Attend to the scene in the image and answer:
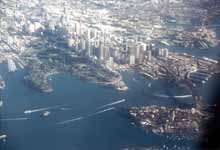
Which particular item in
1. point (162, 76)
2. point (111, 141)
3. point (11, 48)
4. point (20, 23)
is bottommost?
point (111, 141)

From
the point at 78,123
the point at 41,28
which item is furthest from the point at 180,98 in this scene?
the point at 41,28

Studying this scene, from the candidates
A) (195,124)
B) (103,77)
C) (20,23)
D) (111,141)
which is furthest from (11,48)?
(195,124)

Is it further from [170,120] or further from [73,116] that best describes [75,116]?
[170,120]

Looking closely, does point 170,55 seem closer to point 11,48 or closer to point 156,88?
point 156,88

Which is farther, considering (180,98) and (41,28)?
(41,28)

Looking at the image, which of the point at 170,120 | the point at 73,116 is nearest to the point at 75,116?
the point at 73,116

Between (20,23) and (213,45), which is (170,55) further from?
(20,23)

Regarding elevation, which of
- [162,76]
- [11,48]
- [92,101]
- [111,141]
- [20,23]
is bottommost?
[111,141]

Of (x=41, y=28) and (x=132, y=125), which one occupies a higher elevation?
(x=41, y=28)

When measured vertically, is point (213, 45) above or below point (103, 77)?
above
